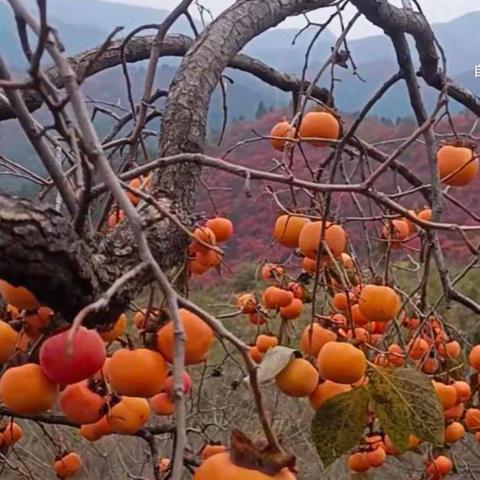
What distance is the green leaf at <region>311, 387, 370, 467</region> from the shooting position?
0.70 m

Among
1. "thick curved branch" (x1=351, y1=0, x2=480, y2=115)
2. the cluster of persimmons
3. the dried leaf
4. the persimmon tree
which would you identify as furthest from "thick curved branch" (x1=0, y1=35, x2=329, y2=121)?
the dried leaf

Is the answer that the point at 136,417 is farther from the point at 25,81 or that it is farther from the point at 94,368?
the point at 25,81

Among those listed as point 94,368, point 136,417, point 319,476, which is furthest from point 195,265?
point 319,476

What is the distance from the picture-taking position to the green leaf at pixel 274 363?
59 centimetres

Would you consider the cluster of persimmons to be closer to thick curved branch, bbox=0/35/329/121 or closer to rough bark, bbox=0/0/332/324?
rough bark, bbox=0/0/332/324

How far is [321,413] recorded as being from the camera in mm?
709

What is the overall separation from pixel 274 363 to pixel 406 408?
150mm

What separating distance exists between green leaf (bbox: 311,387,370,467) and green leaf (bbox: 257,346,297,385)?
3.1 inches

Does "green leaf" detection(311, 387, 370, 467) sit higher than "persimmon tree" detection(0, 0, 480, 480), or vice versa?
"persimmon tree" detection(0, 0, 480, 480)

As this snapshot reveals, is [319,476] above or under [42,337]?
under

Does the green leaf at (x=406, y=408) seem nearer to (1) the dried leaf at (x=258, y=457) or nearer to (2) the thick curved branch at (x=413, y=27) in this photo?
(1) the dried leaf at (x=258, y=457)

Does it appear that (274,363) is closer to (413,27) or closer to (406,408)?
(406,408)

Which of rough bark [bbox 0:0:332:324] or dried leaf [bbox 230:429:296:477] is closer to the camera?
dried leaf [bbox 230:429:296:477]

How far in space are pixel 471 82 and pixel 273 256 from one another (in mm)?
9861
